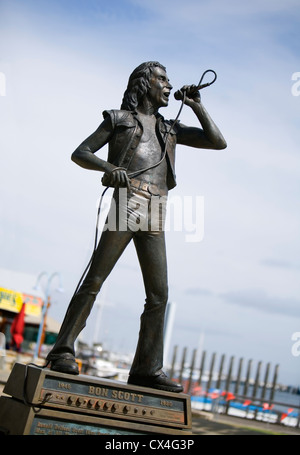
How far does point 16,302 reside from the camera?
25.1 metres

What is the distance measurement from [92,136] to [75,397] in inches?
90.6

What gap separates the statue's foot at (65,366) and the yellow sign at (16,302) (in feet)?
63.5

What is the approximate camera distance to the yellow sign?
2430 centimetres

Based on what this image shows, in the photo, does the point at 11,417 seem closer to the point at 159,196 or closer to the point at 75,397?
the point at 75,397

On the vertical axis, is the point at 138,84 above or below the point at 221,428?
above

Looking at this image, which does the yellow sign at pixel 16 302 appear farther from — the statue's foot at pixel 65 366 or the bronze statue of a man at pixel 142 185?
the statue's foot at pixel 65 366

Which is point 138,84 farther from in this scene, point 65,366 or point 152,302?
point 65,366

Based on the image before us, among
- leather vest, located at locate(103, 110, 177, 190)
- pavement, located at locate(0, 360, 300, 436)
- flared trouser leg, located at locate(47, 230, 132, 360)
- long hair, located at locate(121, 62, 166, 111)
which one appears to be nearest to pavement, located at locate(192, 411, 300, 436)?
pavement, located at locate(0, 360, 300, 436)

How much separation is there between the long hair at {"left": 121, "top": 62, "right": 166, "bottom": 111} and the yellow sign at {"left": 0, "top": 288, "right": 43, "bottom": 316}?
19095 millimetres

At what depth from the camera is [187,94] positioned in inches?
237

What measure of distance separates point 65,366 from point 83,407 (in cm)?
37

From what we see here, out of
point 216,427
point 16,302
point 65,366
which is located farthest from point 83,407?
point 16,302

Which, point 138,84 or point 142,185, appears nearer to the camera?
point 142,185

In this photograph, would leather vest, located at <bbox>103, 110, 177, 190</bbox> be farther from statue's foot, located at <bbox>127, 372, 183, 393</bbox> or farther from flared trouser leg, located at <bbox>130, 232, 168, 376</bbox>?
statue's foot, located at <bbox>127, 372, 183, 393</bbox>
